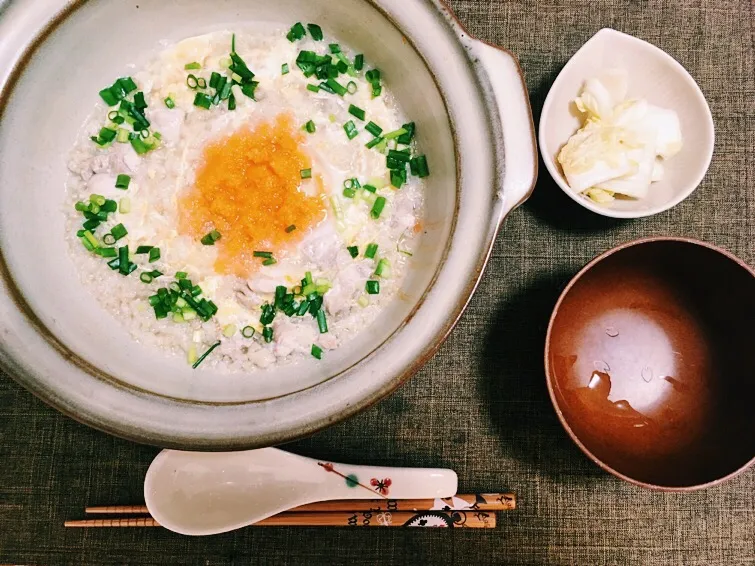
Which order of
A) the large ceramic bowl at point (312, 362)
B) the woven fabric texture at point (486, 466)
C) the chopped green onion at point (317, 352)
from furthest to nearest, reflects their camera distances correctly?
1. the woven fabric texture at point (486, 466)
2. the chopped green onion at point (317, 352)
3. the large ceramic bowl at point (312, 362)

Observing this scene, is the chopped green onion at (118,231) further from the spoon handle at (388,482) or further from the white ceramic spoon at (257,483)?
the spoon handle at (388,482)

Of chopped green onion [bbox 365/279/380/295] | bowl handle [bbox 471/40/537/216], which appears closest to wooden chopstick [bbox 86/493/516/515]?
chopped green onion [bbox 365/279/380/295]

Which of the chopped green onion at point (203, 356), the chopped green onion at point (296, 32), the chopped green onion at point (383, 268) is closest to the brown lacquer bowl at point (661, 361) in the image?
the chopped green onion at point (383, 268)

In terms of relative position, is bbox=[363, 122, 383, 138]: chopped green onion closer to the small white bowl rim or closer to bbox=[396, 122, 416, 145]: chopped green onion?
bbox=[396, 122, 416, 145]: chopped green onion

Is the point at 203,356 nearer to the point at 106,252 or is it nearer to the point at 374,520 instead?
the point at 106,252

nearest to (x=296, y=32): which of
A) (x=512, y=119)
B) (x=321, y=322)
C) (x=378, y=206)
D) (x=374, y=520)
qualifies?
(x=378, y=206)
